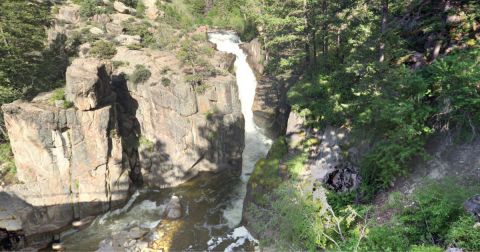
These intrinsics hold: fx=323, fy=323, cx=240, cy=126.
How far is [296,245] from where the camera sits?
14367mm

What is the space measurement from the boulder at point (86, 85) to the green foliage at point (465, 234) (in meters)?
24.9

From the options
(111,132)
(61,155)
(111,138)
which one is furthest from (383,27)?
(61,155)

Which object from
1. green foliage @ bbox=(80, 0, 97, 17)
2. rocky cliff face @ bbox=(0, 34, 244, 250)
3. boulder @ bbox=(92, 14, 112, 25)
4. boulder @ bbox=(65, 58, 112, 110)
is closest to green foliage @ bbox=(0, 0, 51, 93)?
rocky cliff face @ bbox=(0, 34, 244, 250)

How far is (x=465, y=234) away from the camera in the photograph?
35.0 ft

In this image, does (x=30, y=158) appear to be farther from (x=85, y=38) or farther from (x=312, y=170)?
(x=312, y=170)

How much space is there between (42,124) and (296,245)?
69.9 ft

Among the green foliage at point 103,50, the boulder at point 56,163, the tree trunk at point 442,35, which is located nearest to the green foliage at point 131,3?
the green foliage at point 103,50

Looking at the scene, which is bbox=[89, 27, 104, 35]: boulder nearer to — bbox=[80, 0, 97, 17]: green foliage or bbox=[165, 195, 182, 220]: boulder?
bbox=[80, 0, 97, 17]: green foliage

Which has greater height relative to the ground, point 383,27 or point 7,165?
point 383,27

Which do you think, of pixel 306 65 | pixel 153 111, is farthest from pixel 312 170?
pixel 153 111

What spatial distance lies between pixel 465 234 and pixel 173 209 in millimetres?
21982

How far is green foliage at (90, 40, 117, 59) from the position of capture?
113 ft

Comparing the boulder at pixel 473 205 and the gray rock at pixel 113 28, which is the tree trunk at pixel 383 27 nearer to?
the boulder at pixel 473 205

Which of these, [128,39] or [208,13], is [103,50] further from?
[208,13]
